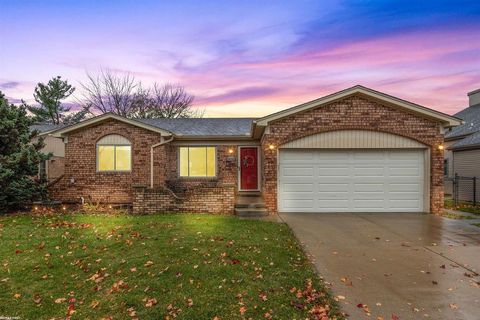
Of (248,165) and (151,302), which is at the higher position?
(248,165)

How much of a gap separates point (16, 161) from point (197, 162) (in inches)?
275

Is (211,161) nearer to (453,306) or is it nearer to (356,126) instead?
(356,126)

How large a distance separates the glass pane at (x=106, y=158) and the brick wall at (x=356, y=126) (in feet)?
22.1

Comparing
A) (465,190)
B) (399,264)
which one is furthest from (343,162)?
(465,190)

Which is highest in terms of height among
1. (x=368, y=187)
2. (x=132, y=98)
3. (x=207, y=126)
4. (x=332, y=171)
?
(x=132, y=98)

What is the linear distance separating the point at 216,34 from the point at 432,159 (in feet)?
34.0

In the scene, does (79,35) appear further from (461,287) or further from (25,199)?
(461,287)

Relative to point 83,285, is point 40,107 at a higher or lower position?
higher

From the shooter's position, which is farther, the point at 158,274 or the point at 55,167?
the point at 55,167

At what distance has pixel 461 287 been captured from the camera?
4.43 meters

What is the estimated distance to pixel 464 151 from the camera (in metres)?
16.4

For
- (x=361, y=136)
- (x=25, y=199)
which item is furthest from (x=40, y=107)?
(x=361, y=136)

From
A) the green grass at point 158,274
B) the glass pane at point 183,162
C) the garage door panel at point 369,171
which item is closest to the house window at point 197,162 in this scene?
the glass pane at point 183,162

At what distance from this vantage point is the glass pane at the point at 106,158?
44.3 feet
